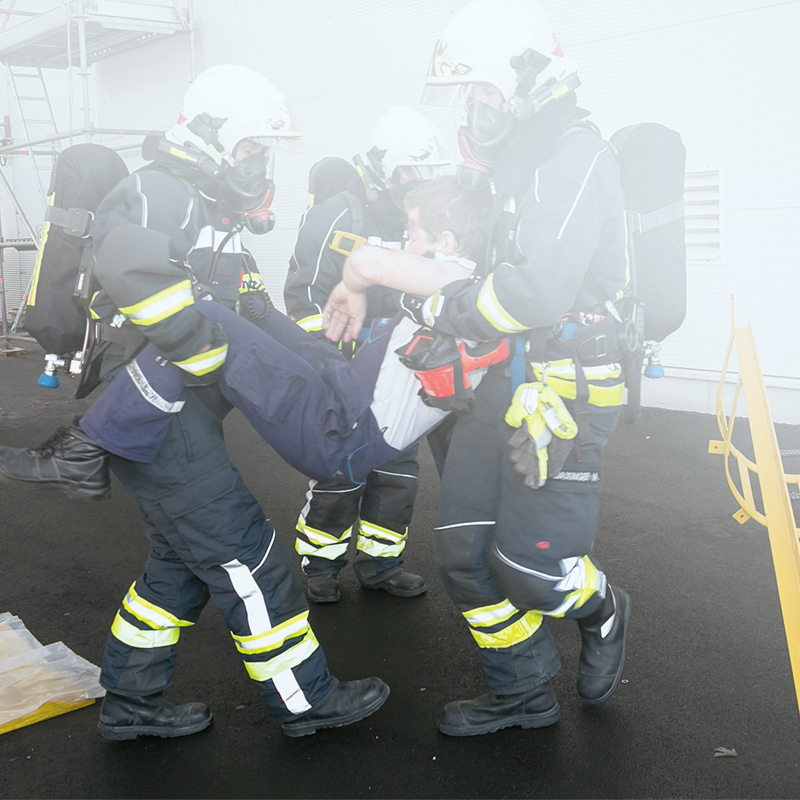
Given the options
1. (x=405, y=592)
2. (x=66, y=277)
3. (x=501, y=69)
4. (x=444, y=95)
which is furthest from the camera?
(x=405, y=592)

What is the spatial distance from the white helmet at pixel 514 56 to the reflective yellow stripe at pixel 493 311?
0.53 m

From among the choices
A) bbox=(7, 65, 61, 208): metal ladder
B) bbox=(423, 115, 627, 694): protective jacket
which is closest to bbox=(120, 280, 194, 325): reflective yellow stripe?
bbox=(423, 115, 627, 694): protective jacket

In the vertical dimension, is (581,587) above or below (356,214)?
below

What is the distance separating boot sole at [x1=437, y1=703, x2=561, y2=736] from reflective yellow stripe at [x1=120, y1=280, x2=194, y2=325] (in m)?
1.57

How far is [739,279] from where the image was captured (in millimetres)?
6871

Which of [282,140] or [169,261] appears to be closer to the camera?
[169,261]

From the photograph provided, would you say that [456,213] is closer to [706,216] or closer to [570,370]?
[570,370]

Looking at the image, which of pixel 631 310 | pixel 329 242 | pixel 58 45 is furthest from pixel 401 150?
pixel 58 45

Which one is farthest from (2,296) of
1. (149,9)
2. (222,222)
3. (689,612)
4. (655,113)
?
(689,612)

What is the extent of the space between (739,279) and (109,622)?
5665 millimetres

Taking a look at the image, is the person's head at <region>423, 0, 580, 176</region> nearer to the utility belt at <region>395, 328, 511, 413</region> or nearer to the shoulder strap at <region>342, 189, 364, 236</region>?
the utility belt at <region>395, 328, 511, 413</region>

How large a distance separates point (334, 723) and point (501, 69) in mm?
2080

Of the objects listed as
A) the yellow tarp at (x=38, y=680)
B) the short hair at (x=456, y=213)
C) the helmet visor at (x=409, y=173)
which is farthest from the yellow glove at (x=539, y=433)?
the helmet visor at (x=409, y=173)

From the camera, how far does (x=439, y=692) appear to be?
2.91 metres
